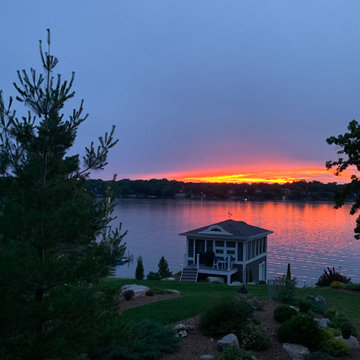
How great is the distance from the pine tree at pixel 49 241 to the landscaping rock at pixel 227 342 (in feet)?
13.6

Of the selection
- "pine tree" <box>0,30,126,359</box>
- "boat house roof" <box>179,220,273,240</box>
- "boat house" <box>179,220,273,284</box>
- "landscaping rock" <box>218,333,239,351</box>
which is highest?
"pine tree" <box>0,30,126,359</box>

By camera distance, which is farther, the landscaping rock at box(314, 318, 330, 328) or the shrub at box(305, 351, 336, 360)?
the landscaping rock at box(314, 318, 330, 328)

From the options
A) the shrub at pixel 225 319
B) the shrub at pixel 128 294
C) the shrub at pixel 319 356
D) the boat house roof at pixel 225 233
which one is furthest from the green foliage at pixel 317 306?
the boat house roof at pixel 225 233

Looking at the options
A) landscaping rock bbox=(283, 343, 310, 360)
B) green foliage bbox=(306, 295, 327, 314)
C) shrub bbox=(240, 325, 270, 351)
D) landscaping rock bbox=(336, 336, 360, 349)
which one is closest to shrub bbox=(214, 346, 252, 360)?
shrub bbox=(240, 325, 270, 351)

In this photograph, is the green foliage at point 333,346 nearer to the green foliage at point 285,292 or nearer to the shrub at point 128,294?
the green foliage at point 285,292

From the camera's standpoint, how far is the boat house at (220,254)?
Answer: 29.7 metres

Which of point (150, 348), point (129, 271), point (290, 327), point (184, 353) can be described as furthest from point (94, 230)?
point (129, 271)

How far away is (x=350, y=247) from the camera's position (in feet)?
176

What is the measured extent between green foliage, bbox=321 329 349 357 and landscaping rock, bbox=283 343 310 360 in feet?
1.83

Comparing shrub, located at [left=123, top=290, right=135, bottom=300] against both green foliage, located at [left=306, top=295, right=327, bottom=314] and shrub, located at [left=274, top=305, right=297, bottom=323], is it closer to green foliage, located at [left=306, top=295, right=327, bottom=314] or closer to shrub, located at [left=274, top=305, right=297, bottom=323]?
shrub, located at [left=274, top=305, right=297, bottom=323]

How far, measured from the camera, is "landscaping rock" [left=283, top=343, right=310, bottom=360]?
9.90 metres

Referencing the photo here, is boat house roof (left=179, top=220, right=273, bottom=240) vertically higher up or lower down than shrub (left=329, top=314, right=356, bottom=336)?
higher up

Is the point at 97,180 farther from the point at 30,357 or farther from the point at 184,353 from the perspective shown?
the point at 184,353

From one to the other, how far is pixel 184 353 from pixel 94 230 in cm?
484
